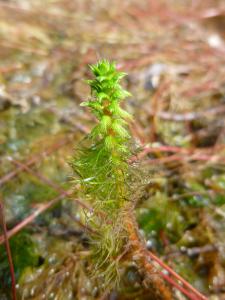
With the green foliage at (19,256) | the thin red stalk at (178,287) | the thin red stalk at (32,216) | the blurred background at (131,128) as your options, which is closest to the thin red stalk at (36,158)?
the blurred background at (131,128)

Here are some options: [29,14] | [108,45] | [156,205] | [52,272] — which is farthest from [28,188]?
[29,14]

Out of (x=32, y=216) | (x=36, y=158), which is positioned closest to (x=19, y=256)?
(x=32, y=216)

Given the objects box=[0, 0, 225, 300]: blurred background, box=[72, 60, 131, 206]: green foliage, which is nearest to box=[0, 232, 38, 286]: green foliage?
box=[0, 0, 225, 300]: blurred background

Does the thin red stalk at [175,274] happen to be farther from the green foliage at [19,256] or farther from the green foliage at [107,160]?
the green foliage at [19,256]

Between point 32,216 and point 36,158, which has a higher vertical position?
point 36,158

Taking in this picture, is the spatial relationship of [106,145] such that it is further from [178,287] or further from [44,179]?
[44,179]

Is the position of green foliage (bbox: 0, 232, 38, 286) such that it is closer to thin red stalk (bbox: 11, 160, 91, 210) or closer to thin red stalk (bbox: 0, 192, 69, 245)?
thin red stalk (bbox: 0, 192, 69, 245)

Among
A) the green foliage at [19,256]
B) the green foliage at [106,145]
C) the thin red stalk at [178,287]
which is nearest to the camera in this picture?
the green foliage at [106,145]

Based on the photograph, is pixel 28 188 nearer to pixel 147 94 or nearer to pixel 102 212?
pixel 102 212
